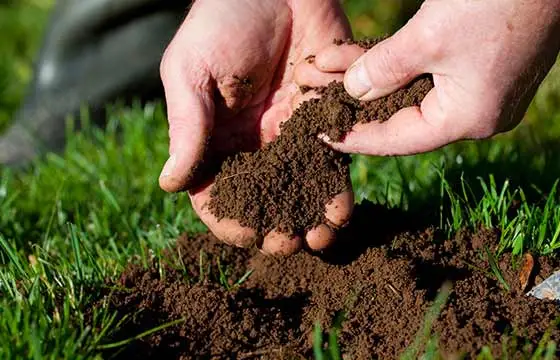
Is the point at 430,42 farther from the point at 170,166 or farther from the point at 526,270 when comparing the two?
the point at 170,166

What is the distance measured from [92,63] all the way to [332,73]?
2865 millimetres

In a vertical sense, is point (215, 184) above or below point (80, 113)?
above

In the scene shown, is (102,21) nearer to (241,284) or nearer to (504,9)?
(241,284)

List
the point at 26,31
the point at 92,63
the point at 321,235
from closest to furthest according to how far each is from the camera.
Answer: the point at 321,235
the point at 92,63
the point at 26,31

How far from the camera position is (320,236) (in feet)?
8.16

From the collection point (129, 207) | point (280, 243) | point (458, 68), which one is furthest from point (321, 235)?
point (129, 207)

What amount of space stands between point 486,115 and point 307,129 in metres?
0.56

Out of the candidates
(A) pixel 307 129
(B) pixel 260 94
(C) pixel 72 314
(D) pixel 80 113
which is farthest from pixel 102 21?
(C) pixel 72 314

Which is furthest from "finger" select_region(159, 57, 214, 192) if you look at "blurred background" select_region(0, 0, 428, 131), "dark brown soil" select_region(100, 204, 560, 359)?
"blurred background" select_region(0, 0, 428, 131)

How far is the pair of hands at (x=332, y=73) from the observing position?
229 cm

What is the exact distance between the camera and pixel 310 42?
2.86 metres

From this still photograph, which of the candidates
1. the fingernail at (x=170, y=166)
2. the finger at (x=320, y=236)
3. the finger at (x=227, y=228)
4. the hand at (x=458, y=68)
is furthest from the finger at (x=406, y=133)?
the fingernail at (x=170, y=166)

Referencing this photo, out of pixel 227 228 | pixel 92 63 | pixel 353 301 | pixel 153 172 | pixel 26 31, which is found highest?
pixel 227 228

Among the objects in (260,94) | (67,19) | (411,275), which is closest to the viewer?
(411,275)
